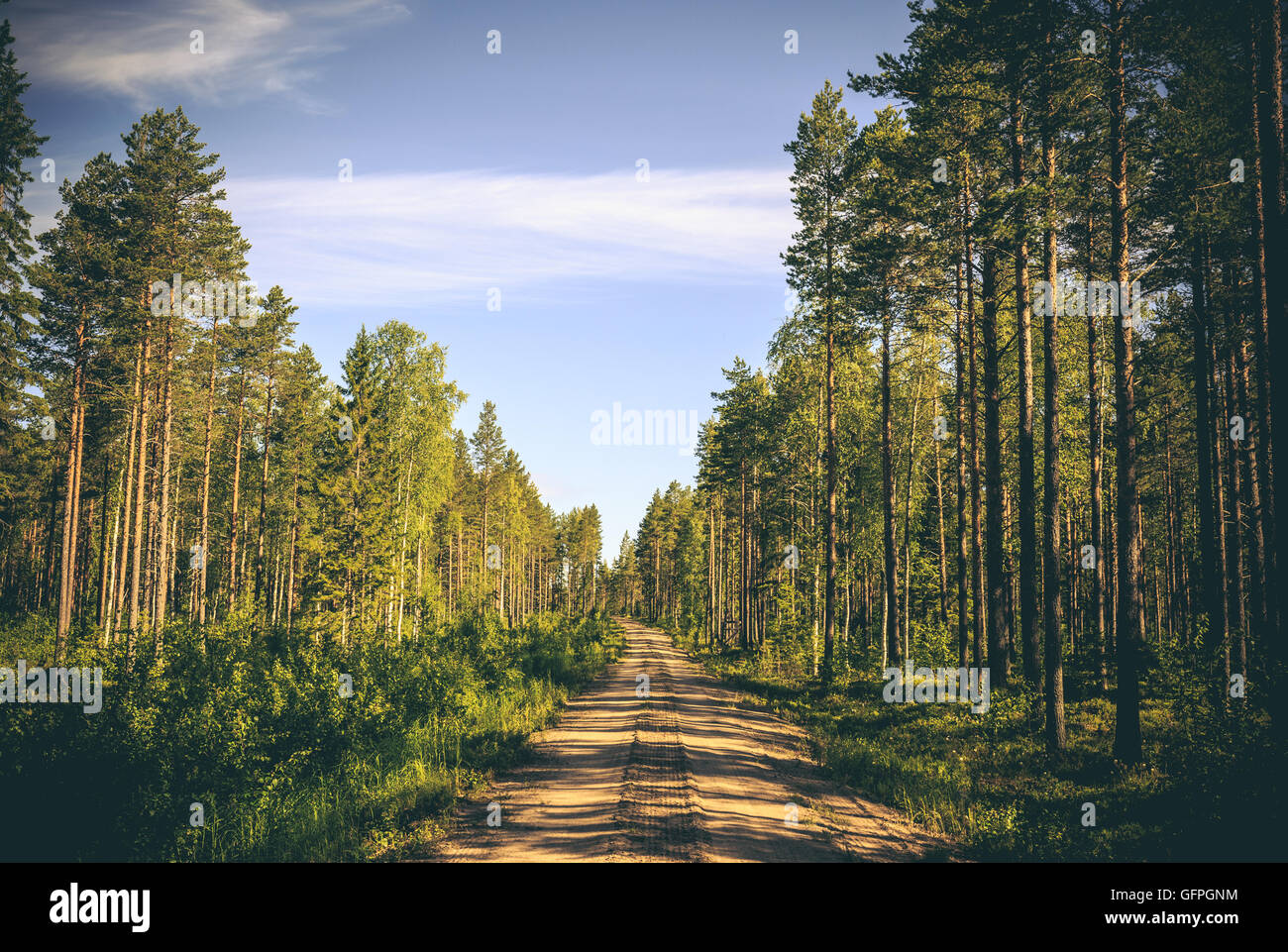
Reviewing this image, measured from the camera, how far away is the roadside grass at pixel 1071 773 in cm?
793

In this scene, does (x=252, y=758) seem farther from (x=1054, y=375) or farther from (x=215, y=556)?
(x=215, y=556)

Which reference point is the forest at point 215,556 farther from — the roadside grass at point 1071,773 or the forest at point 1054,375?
the forest at point 1054,375

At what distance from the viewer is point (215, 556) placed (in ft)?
186

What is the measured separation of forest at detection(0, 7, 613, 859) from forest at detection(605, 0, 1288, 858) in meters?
9.39

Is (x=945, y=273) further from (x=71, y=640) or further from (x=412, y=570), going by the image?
(x=412, y=570)

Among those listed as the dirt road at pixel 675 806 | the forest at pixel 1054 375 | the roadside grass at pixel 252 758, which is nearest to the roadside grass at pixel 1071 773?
the forest at pixel 1054 375

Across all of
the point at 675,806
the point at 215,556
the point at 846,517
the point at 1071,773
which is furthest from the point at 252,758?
the point at 215,556

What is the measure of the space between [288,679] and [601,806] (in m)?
7.78

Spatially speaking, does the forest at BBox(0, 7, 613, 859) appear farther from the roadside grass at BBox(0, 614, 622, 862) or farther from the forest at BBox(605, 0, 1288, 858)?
the forest at BBox(605, 0, 1288, 858)

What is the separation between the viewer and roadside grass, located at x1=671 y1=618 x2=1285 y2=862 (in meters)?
7.93

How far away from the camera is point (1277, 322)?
9.20 m

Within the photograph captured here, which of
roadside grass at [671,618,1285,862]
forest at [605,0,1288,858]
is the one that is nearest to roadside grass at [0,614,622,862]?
roadside grass at [671,618,1285,862]

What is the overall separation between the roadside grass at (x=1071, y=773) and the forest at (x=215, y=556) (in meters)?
7.90
